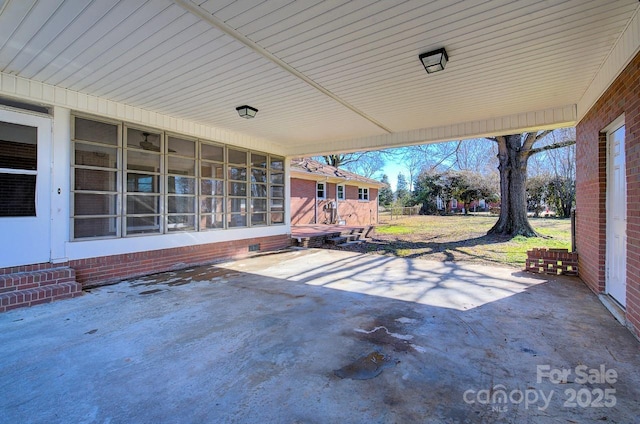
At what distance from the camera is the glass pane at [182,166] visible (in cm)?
626

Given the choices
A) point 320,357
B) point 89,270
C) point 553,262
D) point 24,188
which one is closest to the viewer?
point 320,357

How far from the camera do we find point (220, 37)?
3191 millimetres

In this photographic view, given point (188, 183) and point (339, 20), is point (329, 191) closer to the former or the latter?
point (188, 183)

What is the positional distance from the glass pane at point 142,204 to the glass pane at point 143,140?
0.94m

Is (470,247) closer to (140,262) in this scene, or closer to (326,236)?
(326,236)

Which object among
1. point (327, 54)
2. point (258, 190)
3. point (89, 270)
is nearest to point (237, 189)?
point (258, 190)

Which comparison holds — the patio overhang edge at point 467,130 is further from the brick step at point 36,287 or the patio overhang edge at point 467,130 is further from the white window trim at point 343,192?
the white window trim at point 343,192

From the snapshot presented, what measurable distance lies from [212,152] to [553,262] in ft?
24.0

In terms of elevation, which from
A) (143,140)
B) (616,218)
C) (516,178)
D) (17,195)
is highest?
(143,140)

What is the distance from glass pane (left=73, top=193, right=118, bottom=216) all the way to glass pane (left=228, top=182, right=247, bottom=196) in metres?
2.54

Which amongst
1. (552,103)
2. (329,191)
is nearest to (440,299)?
(552,103)

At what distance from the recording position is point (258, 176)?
27.0 feet

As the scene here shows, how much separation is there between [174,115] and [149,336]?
4474 mm

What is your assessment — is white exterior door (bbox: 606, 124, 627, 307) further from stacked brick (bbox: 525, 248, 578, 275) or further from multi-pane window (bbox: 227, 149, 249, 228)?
multi-pane window (bbox: 227, 149, 249, 228)
